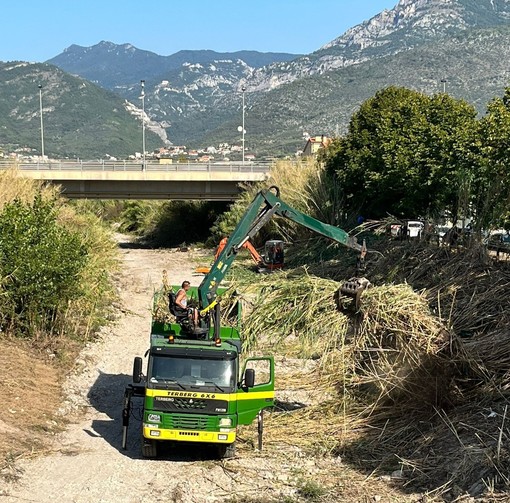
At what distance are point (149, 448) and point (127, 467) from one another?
56 centimetres

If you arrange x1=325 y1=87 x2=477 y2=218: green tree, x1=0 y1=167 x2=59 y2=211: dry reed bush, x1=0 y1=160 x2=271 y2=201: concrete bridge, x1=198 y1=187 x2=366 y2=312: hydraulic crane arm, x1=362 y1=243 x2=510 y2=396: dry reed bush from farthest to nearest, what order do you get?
x1=0 y1=160 x2=271 y2=201: concrete bridge < x1=0 y1=167 x2=59 y2=211: dry reed bush < x1=325 y1=87 x2=477 y2=218: green tree < x1=198 y1=187 x2=366 y2=312: hydraulic crane arm < x1=362 y1=243 x2=510 y2=396: dry reed bush

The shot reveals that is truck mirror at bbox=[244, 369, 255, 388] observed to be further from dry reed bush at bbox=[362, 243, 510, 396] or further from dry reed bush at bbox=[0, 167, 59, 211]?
dry reed bush at bbox=[0, 167, 59, 211]

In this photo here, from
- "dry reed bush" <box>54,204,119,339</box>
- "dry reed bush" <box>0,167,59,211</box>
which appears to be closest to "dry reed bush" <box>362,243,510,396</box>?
"dry reed bush" <box>54,204,119,339</box>

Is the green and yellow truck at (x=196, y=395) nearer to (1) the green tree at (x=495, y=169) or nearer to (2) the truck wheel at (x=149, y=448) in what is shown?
(2) the truck wheel at (x=149, y=448)

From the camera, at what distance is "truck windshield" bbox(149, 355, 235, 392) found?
14.6 metres

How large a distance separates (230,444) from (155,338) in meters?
2.55

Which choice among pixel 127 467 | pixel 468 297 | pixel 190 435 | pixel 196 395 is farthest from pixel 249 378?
pixel 468 297

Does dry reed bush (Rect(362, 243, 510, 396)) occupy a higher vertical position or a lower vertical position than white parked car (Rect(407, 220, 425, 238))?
lower

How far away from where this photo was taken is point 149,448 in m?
14.9

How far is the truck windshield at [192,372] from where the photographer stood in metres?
14.6

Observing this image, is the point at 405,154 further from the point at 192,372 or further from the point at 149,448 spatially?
the point at 149,448

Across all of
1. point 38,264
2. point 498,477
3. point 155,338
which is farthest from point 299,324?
point 38,264

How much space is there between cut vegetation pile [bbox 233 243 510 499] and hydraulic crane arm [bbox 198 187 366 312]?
142 cm

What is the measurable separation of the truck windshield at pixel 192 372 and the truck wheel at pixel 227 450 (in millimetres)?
1188
